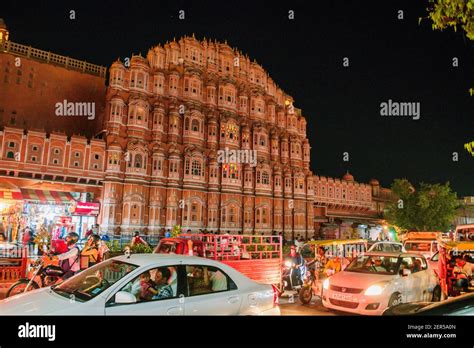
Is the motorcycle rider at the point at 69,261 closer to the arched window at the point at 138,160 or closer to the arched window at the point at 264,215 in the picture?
the arched window at the point at 138,160

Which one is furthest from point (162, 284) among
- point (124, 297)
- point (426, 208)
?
point (426, 208)

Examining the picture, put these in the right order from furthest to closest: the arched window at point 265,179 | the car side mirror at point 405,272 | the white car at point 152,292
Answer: the arched window at point 265,179
the car side mirror at point 405,272
the white car at point 152,292

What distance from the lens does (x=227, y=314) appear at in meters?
5.26

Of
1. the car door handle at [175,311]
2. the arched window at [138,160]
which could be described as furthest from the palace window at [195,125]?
the car door handle at [175,311]

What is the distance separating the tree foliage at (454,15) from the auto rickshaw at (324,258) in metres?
7.87

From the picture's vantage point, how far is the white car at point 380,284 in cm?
805

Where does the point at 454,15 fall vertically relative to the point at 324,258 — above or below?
above

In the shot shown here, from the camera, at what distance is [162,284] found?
16.9 feet

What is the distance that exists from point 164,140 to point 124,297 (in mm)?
29991

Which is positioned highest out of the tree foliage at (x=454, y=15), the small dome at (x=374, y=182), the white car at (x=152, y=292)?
the small dome at (x=374, y=182)

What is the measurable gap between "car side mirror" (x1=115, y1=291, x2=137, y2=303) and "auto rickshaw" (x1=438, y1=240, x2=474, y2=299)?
9.69 metres

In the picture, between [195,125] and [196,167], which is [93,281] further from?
[195,125]
